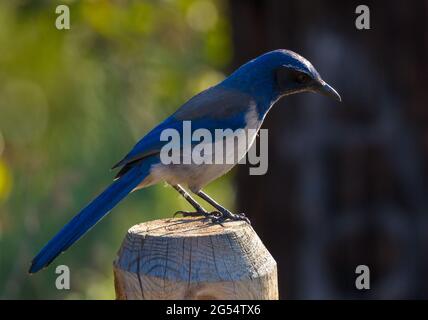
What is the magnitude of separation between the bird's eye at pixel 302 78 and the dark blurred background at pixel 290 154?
6.01 ft

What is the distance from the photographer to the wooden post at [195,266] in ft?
9.75

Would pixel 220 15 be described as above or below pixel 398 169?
above

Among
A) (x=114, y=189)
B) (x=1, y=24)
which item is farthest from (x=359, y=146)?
(x=1, y=24)

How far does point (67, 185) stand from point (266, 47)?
191 cm

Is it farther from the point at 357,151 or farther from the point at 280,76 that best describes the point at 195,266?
the point at 357,151

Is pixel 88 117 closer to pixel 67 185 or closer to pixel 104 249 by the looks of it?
pixel 67 185

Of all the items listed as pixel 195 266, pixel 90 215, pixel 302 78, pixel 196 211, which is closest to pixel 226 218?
pixel 196 211

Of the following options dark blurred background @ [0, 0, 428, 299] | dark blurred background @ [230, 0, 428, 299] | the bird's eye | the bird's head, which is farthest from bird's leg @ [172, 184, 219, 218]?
dark blurred background @ [230, 0, 428, 299]

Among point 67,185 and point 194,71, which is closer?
point 67,185

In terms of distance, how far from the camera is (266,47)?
6.51 m

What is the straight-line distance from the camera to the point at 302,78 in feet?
14.4

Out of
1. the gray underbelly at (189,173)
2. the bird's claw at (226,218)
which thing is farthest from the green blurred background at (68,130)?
the bird's claw at (226,218)

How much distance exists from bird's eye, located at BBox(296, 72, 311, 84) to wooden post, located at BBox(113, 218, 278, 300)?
1386 mm
